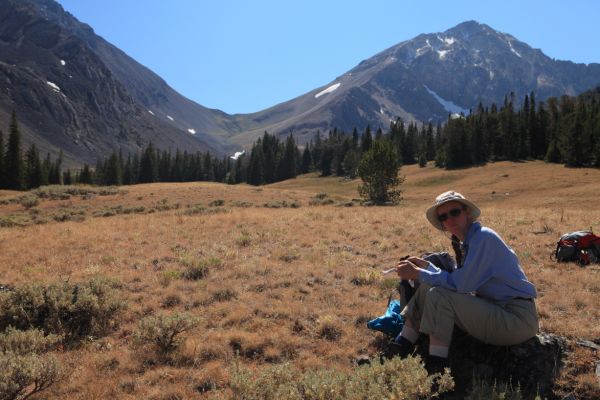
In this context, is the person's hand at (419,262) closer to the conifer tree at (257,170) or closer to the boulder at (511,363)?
the boulder at (511,363)

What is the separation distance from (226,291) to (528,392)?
6.02 meters

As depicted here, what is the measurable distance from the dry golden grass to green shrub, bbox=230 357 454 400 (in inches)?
41.1

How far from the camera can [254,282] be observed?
385 inches

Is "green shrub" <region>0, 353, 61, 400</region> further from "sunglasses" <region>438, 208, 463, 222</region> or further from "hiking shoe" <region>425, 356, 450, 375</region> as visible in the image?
"sunglasses" <region>438, 208, 463, 222</region>

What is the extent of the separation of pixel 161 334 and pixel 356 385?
350cm

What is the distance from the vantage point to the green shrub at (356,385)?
3.83 m

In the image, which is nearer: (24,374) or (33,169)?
(24,374)

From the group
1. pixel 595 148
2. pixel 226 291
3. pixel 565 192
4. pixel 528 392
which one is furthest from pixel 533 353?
pixel 595 148

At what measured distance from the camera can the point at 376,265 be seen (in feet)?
38.0

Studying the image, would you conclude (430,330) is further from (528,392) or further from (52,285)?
(52,285)

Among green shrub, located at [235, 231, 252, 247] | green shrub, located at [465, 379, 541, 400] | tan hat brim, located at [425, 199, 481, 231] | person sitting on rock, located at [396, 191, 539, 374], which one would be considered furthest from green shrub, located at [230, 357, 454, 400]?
green shrub, located at [235, 231, 252, 247]

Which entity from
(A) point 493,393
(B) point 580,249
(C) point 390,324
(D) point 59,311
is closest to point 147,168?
(D) point 59,311

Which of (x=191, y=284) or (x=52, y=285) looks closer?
(x=52, y=285)

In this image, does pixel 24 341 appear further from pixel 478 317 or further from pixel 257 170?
pixel 257 170
